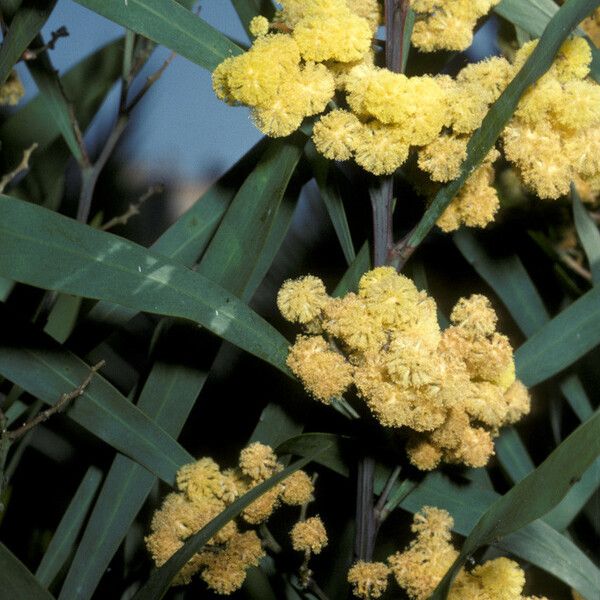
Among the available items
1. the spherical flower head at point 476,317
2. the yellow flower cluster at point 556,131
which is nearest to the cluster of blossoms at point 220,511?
the spherical flower head at point 476,317

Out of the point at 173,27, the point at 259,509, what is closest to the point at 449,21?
the point at 173,27

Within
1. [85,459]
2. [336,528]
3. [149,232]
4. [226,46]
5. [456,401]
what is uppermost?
A: [226,46]

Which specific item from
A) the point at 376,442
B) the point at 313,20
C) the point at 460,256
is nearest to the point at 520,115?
the point at 313,20

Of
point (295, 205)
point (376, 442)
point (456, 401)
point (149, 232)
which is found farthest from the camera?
point (149, 232)

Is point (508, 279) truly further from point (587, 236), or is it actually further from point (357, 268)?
point (357, 268)

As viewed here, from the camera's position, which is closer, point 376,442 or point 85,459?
point 376,442

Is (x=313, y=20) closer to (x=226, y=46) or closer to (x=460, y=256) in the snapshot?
(x=226, y=46)

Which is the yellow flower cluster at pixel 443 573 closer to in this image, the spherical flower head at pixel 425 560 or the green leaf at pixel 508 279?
the spherical flower head at pixel 425 560

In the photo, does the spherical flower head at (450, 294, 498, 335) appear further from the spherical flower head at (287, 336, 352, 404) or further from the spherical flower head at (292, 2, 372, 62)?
the spherical flower head at (292, 2, 372, 62)
